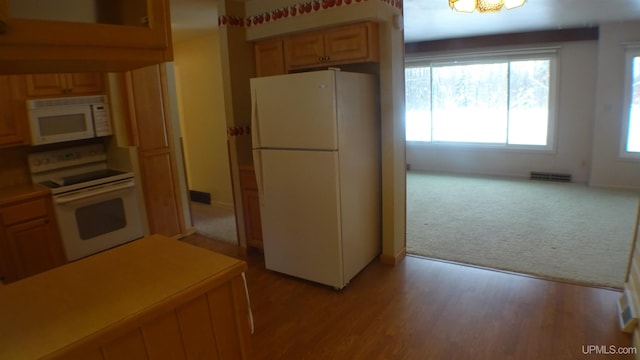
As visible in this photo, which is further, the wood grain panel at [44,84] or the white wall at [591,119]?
the white wall at [591,119]

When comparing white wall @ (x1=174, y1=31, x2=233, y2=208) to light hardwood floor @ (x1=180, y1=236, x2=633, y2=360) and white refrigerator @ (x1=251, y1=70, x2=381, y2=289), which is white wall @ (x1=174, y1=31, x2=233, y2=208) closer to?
white refrigerator @ (x1=251, y1=70, x2=381, y2=289)

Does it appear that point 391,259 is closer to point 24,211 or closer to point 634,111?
point 24,211

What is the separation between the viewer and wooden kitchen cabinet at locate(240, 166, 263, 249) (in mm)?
3590

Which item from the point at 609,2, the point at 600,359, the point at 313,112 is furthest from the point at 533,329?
the point at 609,2

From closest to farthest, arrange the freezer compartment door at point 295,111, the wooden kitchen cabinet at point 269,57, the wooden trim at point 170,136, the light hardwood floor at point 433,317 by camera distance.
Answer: the light hardwood floor at point 433,317 < the freezer compartment door at point 295,111 < the wooden kitchen cabinet at point 269,57 < the wooden trim at point 170,136

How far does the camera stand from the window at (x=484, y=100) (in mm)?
6160

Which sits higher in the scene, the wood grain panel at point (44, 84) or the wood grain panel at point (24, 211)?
the wood grain panel at point (44, 84)

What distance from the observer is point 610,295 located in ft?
9.00

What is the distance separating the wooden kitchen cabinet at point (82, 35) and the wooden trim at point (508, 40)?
20.6ft

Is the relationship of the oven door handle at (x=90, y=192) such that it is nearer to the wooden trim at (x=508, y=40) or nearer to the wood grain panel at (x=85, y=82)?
the wood grain panel at (x=85, y=82)


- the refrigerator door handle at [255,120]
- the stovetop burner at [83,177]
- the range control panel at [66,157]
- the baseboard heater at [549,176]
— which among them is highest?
the refrigerator door handle at [255,120]

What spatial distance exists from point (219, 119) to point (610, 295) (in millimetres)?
4519

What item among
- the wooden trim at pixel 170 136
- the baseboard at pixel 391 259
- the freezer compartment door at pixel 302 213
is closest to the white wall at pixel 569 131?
the baseboard at pixel 391 259

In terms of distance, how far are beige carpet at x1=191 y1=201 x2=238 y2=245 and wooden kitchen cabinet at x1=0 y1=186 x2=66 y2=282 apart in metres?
1.55
